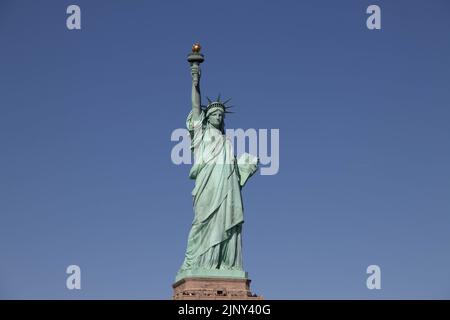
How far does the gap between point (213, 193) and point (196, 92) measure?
174 inches

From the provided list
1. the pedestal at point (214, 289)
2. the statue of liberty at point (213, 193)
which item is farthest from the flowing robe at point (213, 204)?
the pedestal at point (214, 289)

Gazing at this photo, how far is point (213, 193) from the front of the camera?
2063 inches

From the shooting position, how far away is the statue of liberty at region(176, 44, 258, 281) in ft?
169

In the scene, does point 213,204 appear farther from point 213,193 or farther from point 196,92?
point 196,92

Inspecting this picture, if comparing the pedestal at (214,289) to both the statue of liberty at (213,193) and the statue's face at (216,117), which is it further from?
the statue's face at (216,117)

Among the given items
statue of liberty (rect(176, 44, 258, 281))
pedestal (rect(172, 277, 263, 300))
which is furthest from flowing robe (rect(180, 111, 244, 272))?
pedestal (rect(172, 277, 263, 300))

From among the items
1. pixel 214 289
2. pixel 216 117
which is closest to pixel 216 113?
pixel 216 117

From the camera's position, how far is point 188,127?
53.3 meters

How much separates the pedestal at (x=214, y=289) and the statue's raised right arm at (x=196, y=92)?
7.18 m

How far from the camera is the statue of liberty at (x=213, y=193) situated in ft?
169
